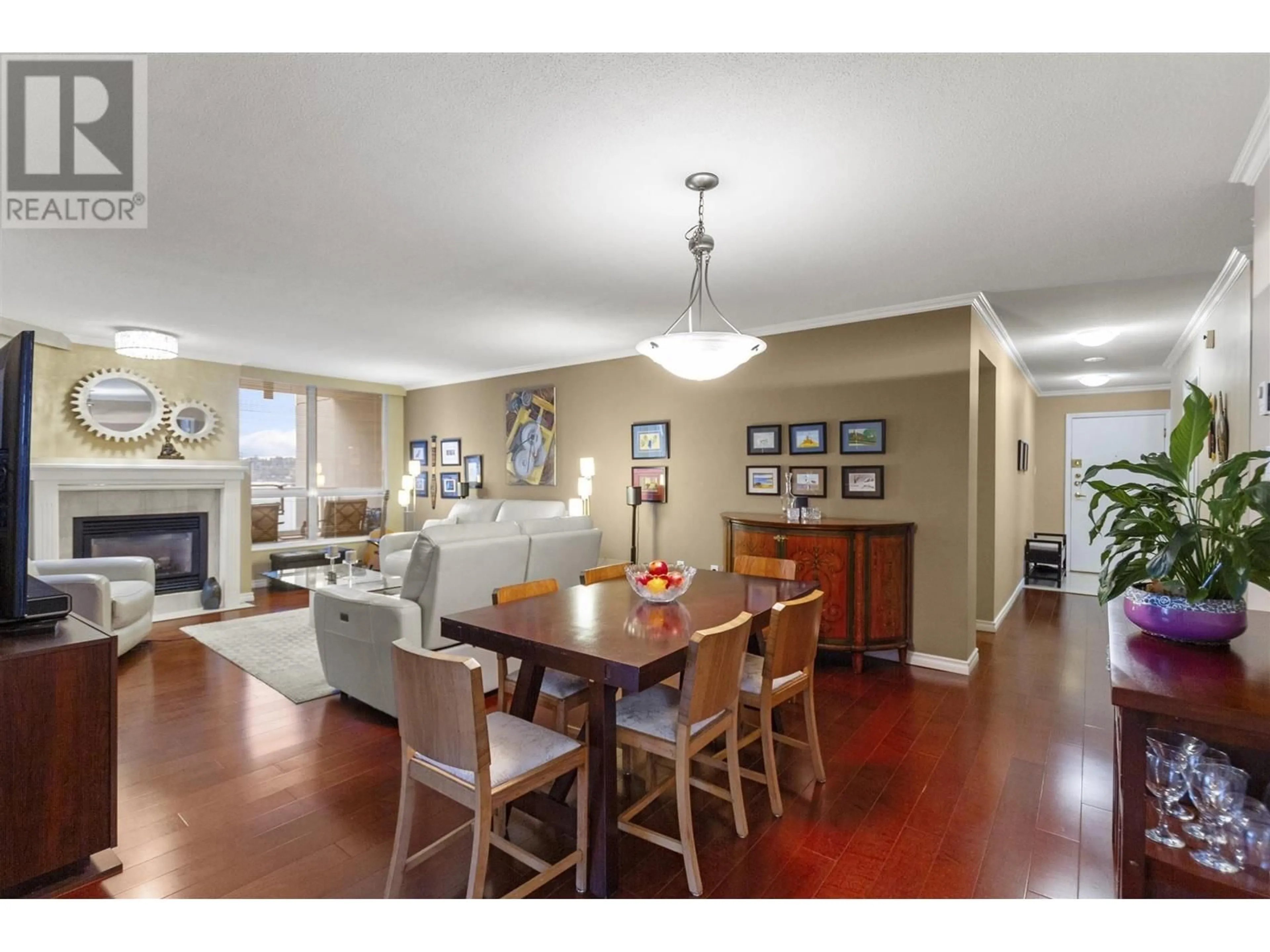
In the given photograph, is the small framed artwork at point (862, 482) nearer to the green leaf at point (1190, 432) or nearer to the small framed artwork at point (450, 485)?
the green leaf at point (1190, 432)

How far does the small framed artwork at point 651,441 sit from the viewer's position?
17.3 ft

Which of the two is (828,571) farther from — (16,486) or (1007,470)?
(16,486)

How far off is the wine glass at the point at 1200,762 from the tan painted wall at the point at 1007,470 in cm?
268

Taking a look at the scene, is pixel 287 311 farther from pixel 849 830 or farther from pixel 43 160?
pixel 849 830

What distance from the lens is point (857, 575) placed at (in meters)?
3.80

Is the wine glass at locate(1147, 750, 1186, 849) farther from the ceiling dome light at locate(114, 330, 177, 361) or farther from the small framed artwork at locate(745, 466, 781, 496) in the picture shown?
the ceiling dome light at locate(114, 330, 177, 361)

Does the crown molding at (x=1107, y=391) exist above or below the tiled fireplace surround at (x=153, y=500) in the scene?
above

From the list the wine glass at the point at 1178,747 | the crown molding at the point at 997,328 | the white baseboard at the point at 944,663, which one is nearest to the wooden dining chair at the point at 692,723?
the wine glass at the point at 1178,747

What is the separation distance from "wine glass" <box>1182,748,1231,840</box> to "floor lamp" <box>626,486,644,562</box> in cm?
402

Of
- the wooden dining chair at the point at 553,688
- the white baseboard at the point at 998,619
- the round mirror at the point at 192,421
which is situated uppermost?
the round mirror at the point at 192,421

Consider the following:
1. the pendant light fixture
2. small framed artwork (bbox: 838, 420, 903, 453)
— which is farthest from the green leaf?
small framed artwork (bbox: 838, 420, 903, 453)

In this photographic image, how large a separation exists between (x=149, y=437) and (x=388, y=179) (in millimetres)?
4897

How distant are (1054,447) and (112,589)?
9.62 metres

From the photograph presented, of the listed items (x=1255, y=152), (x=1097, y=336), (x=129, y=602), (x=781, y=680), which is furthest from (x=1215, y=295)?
(x=129, y=602)
